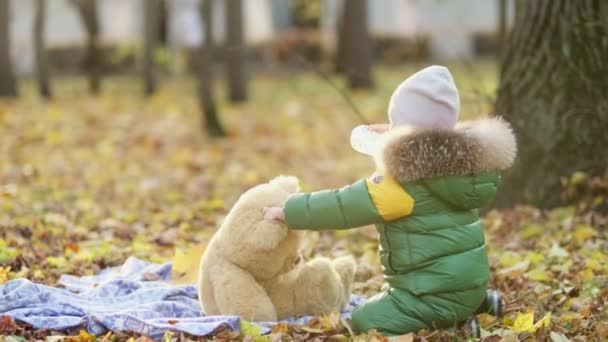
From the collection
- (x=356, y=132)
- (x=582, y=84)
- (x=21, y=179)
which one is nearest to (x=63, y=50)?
(x=21, y=179)

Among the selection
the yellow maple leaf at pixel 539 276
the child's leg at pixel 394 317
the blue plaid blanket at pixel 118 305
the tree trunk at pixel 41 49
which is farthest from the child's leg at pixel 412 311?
the tree trunk at pixel 41 49

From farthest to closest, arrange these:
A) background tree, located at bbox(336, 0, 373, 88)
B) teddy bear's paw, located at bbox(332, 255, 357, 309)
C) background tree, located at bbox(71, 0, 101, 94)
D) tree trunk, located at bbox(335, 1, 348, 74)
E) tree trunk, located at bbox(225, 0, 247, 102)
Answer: tree trunk, located at bbox(335, 1, 348, 74) < background tree, located at bbox(336, 0, 373, 88) < background tree, located at bbox(71, 0, 101, 94) < tree trunk, located at bbox(225, 0, 247, 102) < teddy bear's paw, located at bbox(332, 255, 357, 309)

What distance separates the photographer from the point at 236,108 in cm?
1620

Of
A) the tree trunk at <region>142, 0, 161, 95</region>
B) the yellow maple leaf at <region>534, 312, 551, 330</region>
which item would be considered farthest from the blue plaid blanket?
the tree trunk at <region>142, 0, 161, 95</region>

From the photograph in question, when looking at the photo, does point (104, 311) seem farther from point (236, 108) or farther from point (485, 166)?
point (236, 108)

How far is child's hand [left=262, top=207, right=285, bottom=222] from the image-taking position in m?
4.53

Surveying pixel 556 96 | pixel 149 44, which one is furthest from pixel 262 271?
pixel 149 44

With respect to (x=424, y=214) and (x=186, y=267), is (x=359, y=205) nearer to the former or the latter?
(x=424, y=214)

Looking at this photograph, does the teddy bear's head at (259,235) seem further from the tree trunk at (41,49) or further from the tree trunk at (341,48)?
the tree trunk at (341,48)

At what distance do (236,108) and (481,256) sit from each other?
39.4ft

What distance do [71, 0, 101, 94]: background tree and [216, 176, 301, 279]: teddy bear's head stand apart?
13.6m

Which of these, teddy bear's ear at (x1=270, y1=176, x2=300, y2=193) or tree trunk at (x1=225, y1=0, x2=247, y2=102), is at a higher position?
teddy bear's ear at (x1=270, y1=176, x2=300, y2=193)

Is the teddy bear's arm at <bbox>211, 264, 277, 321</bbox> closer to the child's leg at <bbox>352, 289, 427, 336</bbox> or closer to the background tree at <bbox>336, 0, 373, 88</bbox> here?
the child's leg at <bbox>352, 289, 427, 336</bbox>

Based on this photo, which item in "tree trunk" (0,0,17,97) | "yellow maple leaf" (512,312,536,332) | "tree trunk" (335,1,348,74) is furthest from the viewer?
"tree trunk" (335,1,348,74)
